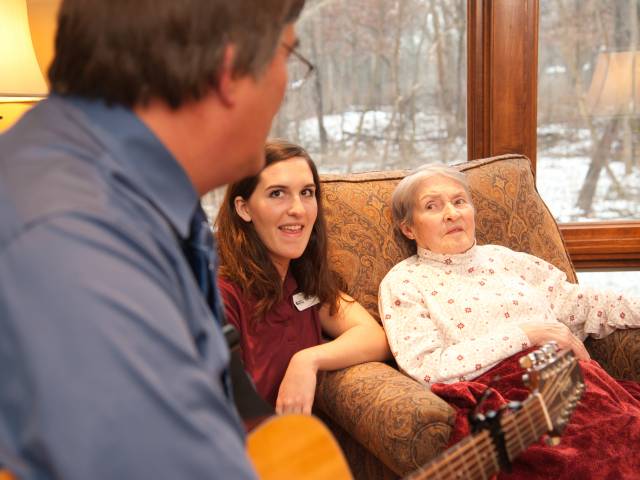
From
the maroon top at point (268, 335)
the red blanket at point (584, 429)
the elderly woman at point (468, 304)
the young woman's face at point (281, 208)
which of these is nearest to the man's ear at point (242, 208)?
the young woman's face at point (281, 208)

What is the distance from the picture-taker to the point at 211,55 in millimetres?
788

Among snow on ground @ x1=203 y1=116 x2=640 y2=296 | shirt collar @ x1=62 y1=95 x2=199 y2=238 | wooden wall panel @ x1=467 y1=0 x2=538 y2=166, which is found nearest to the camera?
shirt collar @ x1=62 y1=95 x2=199 y2=238

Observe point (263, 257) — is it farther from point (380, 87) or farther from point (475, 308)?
point (380, 87)

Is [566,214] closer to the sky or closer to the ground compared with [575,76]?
closer to the ground

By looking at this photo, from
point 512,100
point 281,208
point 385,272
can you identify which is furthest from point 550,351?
point 512,100

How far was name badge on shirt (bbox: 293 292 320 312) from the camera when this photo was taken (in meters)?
1.99

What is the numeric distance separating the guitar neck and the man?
346 mm

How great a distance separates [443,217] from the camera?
85.6 inches

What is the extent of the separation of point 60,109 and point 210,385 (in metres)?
0.35

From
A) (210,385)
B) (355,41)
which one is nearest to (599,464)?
(210,385)

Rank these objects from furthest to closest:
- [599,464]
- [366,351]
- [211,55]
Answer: [366,351] < [599,464] < [211,55]

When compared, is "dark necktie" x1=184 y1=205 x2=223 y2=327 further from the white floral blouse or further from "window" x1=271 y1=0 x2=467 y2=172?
"window" x1=271 y1=0 x2=467 y2=172

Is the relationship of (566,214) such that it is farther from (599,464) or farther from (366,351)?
(599,464)

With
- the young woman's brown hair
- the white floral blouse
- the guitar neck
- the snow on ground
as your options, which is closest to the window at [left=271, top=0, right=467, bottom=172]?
the snow on ground
